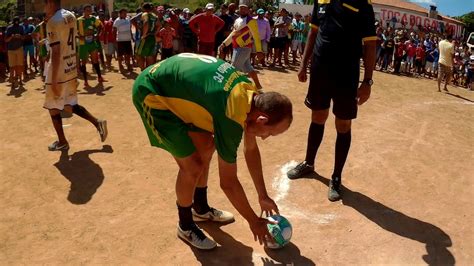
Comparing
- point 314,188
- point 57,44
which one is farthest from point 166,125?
point 57,44

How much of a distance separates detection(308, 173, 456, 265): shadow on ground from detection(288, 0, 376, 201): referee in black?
242mm

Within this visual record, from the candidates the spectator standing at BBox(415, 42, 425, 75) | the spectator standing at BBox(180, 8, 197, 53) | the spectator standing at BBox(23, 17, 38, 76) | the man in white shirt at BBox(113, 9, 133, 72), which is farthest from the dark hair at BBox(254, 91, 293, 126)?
the spectator standing at BBox(415, 42, 425, 75)

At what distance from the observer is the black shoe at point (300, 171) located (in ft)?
17.0

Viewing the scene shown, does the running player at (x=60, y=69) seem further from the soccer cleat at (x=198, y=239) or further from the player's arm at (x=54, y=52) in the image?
the soccer cleat at (x=198, y=239)

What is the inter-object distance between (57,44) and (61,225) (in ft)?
8.86

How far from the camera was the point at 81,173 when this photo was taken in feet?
18.2

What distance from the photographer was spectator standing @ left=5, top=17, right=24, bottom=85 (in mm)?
11977

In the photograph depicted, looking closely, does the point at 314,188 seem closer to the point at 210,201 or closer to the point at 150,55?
the point at 210,201

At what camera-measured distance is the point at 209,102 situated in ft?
10.1

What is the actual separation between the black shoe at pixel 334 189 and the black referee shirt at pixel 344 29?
1294mm

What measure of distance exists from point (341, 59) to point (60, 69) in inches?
153

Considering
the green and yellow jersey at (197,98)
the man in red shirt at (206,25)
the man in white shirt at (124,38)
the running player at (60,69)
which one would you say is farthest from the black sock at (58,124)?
the man in white shirt at (124,38)

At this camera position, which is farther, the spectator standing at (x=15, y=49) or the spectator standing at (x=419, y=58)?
the spectator standing at (x=419, y=58)

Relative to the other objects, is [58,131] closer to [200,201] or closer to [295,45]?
[200,201]
